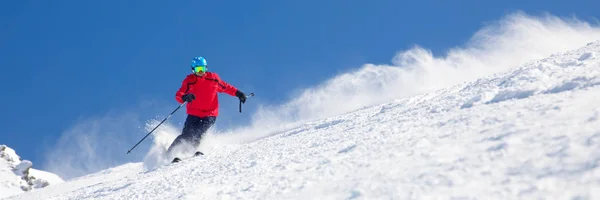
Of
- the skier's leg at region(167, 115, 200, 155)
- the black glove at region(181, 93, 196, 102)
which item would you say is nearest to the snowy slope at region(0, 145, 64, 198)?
the skier's leg at region(167, 115, 200, 155)

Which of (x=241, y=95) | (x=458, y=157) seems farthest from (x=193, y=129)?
(x=458, y=157)

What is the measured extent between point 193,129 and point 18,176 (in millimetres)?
72871

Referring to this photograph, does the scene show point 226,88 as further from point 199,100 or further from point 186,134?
point 186,134

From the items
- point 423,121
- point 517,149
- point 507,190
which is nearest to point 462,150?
point 517,149

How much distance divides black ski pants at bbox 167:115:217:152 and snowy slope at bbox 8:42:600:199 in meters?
3.34

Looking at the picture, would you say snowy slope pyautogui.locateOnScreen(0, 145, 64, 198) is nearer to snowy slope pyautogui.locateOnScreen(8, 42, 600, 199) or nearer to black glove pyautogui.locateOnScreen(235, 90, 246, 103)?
black glove pyautogui.locateOnScreen(235, 90, 246, 103)

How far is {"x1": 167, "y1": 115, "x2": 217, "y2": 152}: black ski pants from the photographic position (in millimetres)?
8703

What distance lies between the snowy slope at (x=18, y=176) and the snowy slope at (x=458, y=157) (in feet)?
226

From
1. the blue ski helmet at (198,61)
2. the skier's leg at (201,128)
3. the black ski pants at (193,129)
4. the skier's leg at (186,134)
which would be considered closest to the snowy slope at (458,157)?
the skier's leg at (186,134)

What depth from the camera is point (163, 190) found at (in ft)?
14.8

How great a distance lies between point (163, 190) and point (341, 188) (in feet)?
6.99

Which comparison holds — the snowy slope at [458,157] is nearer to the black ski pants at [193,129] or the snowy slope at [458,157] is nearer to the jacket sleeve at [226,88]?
the black ski pants at [193,129]

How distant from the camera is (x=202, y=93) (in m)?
9.17

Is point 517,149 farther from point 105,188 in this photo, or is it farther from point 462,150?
point 105,188
